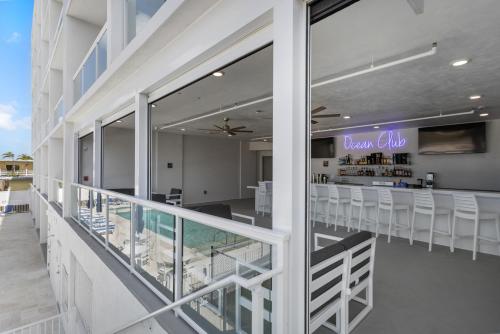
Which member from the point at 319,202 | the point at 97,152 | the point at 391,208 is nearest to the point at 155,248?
the point at 97,152

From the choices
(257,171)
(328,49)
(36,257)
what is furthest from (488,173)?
(36,257)

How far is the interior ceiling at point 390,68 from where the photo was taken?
2.40 meters

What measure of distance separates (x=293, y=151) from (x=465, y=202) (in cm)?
456

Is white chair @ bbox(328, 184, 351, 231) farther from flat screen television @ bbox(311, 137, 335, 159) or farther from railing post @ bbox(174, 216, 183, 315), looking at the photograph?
railing post @ bbox(174, 216, 183, 315)

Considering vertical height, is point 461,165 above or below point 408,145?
below

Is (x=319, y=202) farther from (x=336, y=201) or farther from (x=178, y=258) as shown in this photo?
(x=178, y=258)

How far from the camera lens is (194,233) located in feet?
6.82

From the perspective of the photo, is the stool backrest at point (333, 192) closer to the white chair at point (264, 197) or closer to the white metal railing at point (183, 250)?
the white chair at point (264, 197)

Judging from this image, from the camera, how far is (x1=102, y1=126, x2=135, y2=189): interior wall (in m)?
9.28

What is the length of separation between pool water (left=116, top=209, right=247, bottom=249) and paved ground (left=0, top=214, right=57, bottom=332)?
20.5 ft

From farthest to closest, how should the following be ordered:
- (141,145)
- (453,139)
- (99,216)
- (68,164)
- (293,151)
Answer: (453,139), (68,164), (99,216), (141,145), (293,151)

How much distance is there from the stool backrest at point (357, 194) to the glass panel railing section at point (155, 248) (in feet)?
15.0

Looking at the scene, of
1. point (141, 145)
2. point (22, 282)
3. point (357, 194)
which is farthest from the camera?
point (22, 282)

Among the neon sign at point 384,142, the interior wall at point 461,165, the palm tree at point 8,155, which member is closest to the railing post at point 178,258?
the interior wall at point 461,165
